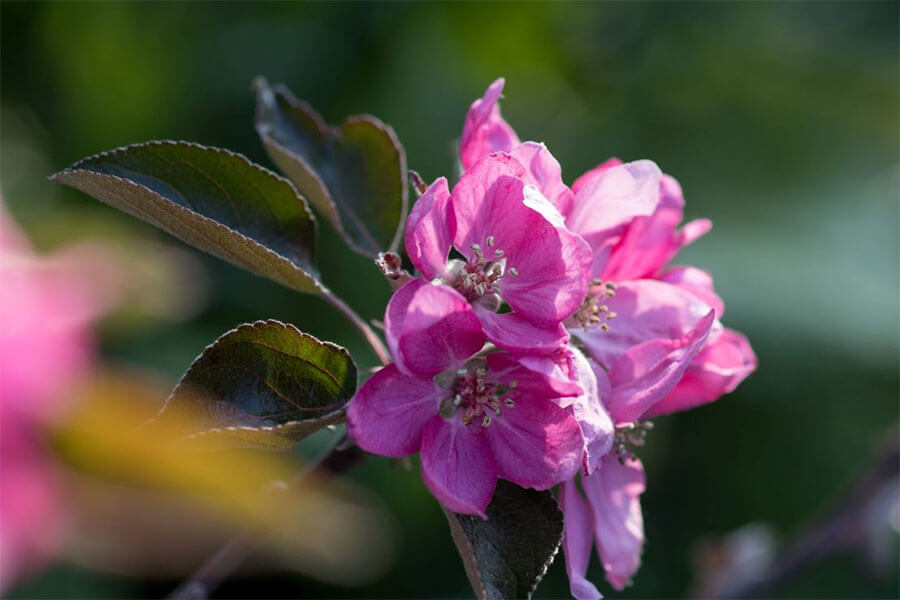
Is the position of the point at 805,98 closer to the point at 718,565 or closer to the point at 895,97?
the point at 895,97

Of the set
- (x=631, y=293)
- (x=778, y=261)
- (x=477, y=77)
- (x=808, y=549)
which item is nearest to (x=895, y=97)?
(x=778, y=261)

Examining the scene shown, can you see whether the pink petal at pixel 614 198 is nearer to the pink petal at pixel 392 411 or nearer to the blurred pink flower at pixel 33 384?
the pink petal at pixel 392 411

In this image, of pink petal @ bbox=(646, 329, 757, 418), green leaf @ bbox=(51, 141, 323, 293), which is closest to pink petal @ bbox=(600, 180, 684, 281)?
pink petal @ bbox=(646, 329, 757, 418)

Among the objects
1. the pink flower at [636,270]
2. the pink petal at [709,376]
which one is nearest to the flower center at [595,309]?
the pink flower at [636,270]

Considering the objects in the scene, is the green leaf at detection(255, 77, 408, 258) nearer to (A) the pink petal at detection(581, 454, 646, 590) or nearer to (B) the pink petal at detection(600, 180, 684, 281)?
(B) the pink petal at detection(600, 180, 684, 281)

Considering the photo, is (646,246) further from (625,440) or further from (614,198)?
(625,440)

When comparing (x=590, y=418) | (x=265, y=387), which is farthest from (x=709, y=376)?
(x=265, y=387)
